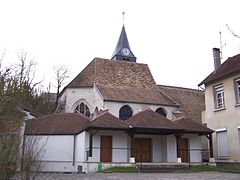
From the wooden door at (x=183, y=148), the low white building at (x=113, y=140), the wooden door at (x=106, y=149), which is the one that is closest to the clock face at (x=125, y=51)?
the low white building at (x=113, y=140)

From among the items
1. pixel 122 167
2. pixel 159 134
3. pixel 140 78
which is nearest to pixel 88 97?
pixel 140 78

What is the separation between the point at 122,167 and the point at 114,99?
31.5 feet

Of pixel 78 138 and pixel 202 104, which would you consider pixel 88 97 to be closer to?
pixel 78 138

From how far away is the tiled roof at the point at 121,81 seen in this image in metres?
31.8

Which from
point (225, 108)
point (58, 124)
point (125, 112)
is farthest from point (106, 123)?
point (225, 108)

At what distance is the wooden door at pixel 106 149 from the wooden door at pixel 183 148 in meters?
5.89

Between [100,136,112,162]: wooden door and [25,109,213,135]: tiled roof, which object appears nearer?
[25,109,213,135]: tiled roof

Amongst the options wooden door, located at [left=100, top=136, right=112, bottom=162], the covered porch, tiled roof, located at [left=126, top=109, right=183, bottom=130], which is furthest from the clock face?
wooden door, located at [left=100, top=136, right=112, bottom=162]

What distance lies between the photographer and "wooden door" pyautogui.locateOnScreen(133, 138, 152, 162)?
25.2m

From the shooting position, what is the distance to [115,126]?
2300 cm

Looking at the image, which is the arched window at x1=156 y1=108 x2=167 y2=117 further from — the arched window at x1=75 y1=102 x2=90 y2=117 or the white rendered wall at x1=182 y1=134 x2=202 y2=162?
the arched window at x1=75 y1=102 x2=90 y2=117

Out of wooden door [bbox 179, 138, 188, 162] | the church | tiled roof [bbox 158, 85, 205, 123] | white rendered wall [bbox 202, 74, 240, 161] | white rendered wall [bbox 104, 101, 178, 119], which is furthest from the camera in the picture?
tiled roof [bbox 158, 85, 205, 123]

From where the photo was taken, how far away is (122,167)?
71.1 feet

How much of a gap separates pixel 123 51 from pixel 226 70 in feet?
91.9
